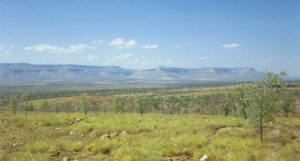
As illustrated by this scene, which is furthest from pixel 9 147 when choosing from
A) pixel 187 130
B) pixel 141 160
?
pixel 187 130

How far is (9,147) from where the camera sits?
13.7m

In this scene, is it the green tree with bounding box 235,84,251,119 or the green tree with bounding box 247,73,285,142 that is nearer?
the green tree with bounding box 247,73,285,142

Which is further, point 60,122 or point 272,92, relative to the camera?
point 60,122

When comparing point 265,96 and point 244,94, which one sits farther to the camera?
point 244,94

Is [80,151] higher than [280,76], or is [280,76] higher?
[280,76]

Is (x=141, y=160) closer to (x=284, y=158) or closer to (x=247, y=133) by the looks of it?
(x=284, y=158)

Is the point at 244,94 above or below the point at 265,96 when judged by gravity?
below

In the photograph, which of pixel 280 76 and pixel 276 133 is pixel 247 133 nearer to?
pixel 276 133

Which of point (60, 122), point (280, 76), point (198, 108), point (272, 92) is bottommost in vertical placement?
point (198, 108)

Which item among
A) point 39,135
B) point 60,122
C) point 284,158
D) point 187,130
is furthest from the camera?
point 60,122

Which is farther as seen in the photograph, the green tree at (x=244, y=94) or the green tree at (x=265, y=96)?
the green tree at (x=244, y=94)

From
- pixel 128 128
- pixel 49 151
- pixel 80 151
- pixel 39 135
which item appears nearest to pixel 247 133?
pixel 128 128

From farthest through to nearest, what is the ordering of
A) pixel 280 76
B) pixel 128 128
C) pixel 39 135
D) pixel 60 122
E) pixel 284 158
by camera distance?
pixel 60 122, pixel 128 128, pixel 39 135, pixel 280 76, pixel 284 158

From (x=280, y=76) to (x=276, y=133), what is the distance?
691 cm
